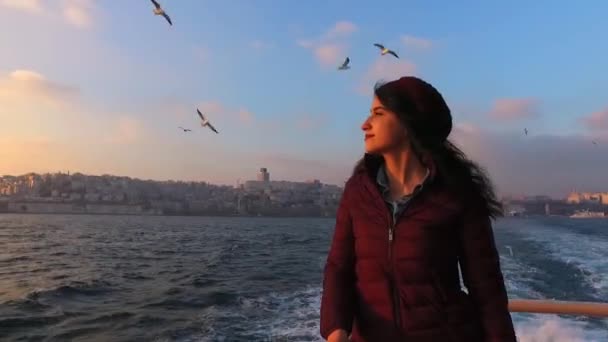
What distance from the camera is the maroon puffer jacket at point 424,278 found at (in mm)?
1444

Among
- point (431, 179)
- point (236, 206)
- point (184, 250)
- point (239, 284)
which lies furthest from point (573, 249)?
point (236, 206)

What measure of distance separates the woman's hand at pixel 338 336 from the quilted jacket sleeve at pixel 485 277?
0.38 m

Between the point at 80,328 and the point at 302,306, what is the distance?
4340 millimetres

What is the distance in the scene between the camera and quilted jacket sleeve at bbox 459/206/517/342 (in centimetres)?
144

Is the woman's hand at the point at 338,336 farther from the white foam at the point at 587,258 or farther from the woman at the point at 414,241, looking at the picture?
the white foam at the point at 587,258

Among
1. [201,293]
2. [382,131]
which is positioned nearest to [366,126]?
[382,131]

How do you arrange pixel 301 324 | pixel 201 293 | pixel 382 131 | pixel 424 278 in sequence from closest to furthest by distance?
pixel 424 278 < pixel 382 131 < pixel 301 324 < pixel 201 293

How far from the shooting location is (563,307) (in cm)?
265

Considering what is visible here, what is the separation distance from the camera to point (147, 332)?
902 centimetres

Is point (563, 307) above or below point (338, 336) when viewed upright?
below

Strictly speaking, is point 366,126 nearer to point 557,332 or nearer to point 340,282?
point 340,282

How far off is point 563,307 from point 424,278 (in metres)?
1.60

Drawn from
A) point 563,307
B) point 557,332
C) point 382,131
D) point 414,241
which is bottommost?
point 557,332

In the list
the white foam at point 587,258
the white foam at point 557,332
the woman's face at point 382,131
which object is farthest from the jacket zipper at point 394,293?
the white foam at point 587,258
